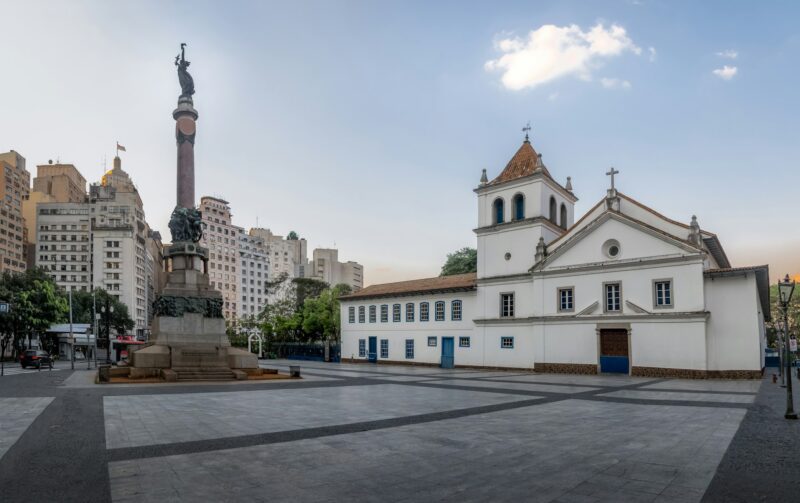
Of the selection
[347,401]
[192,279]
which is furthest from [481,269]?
[347,401]

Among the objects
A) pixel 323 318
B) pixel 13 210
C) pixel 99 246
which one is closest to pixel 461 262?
pixel 323 318

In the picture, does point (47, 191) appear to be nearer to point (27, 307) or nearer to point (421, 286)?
point (27, 307)

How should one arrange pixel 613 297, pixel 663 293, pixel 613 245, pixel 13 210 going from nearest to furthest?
1. pixel 663 293
2. pixel 613 297
3. pixel 613 245
4. pixel 13 210

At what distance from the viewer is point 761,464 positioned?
314 inches

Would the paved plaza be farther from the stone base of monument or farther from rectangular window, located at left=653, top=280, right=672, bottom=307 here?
rectangular window, located at left=653, top=280, right=672, bottom=307

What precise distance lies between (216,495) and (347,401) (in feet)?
31.9

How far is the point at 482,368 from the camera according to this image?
35719 millimetres

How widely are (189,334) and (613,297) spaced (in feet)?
76.2

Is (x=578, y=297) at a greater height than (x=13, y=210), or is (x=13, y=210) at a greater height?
(x=13, y=210)

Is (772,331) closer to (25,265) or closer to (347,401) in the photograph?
(347,401)

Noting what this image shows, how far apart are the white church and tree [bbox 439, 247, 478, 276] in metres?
Result: 18.2

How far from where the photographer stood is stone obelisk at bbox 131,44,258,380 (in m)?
23.7

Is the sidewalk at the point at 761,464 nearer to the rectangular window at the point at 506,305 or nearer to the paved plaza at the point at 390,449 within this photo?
the paved plaza at the point at 390,449

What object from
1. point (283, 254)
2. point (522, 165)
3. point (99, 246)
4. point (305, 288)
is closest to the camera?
point (522, 165)
